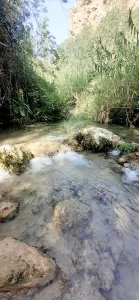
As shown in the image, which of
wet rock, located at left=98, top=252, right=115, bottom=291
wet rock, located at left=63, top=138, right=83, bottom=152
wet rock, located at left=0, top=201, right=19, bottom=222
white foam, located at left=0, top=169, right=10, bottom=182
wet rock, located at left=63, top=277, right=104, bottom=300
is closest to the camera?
wet rock, located at left=63, top=277, right=104, bottom=300

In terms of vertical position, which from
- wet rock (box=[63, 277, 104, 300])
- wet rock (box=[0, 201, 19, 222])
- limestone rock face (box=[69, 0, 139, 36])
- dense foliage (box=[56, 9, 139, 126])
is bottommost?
wet rock (box=[63, 277, 104, 300])

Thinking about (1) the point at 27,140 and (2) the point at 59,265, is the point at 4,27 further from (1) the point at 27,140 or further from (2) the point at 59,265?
(2) the point at 59,265

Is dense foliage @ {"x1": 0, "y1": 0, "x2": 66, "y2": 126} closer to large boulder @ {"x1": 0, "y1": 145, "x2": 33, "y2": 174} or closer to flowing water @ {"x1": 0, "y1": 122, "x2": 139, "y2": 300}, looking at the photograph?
large boulder @ {"x1": 0, "y1": 145, "x2": 33, "y2": 174}

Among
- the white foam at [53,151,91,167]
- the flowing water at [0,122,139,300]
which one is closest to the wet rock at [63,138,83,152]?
the white foam at [53,151,91,167]

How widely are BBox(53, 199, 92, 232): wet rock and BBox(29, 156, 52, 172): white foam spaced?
1.41 m

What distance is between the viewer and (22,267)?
1821mm

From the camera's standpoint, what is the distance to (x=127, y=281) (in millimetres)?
1798

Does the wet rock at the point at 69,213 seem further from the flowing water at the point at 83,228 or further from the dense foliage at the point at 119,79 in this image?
the dense foliage at the point at 119,79

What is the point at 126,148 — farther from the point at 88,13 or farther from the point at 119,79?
the point at 88,13

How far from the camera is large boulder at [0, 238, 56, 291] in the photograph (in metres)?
1.74

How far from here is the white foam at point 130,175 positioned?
3.60 meters

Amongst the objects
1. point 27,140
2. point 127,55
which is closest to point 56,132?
point 27,140

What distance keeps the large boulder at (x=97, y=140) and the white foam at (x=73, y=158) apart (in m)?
0.37

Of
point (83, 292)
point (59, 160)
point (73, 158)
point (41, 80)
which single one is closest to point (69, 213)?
point (83, 292)
